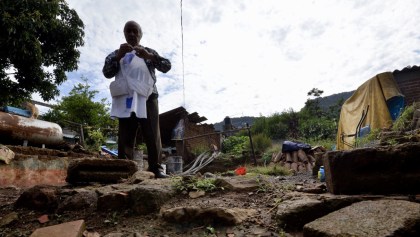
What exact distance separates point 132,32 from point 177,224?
2141mm

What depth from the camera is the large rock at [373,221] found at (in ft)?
3.42

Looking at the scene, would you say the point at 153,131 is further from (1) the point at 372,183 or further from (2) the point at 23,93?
(2) the point at 23,93

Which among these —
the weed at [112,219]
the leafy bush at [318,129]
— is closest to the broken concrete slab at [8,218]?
the weed at [112,219]

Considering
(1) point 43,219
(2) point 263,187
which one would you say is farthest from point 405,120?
(1) point 43,219

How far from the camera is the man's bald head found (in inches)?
113

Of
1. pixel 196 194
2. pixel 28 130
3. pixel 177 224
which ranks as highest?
pixel 28 130

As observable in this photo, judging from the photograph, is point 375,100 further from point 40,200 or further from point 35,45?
point 35,45

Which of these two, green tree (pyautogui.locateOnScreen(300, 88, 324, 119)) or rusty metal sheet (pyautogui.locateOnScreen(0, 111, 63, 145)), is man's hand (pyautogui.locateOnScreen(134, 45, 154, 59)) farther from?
green tree (pyautogui.locateOnScreen(300, 88, 324, 119))

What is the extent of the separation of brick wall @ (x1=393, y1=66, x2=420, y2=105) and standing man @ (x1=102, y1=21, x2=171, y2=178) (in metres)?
6.98

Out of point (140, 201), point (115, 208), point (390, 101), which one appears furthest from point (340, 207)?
point (390, 101)

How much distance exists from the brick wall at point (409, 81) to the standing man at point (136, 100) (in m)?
6.98

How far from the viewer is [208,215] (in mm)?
1558

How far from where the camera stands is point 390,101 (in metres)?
5.84

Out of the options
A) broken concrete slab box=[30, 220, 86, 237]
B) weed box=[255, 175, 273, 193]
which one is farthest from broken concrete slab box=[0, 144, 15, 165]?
weed box=[255, 175, 273, 193]
